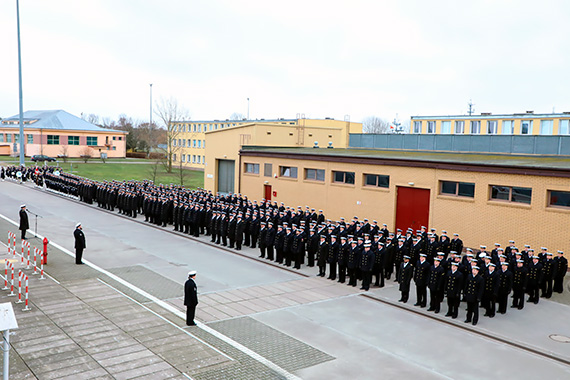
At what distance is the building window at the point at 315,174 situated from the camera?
27.2 meters

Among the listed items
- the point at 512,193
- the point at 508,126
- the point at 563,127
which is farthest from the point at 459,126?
the point at 512,193

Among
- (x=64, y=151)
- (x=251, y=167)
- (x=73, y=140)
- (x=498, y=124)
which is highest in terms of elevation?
(x=498, y=124)

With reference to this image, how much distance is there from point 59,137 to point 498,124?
2668 inches

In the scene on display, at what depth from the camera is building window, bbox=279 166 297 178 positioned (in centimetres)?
2897

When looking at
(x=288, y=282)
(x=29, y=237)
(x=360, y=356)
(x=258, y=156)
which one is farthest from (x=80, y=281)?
(x=258, y=156)

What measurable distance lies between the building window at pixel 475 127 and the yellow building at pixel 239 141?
439 inches

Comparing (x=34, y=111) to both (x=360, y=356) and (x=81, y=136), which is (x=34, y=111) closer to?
(x=81, y=136)

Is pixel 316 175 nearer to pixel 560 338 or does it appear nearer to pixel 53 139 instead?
pixel 560 338

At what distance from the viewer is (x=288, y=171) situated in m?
29.5

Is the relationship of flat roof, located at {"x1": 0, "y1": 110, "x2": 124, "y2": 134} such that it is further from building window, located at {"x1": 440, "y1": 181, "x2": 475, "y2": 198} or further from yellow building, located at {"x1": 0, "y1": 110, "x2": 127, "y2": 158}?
building window, located at {"x1": 440, "y1": 181, "x2": 475, "y2": 198}

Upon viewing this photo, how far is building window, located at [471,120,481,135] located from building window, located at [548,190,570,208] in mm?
24270

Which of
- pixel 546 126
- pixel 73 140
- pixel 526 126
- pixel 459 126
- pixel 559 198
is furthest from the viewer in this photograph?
pixel 73 140

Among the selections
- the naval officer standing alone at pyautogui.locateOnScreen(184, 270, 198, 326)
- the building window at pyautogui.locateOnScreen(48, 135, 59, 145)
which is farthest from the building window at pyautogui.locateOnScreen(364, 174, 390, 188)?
the building window at pyautogui.locateOnScreen(48, 135, 59, 145)

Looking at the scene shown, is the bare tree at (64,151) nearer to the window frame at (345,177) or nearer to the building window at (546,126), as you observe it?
the window frame at (345,177)
